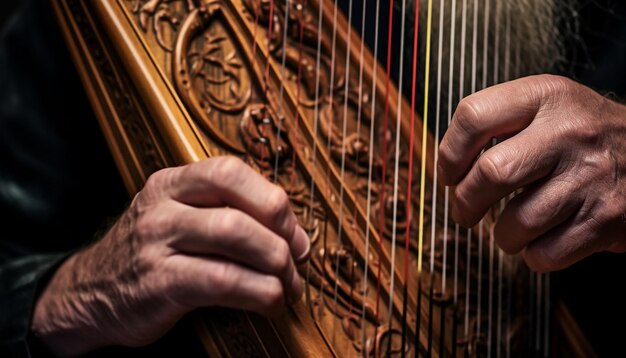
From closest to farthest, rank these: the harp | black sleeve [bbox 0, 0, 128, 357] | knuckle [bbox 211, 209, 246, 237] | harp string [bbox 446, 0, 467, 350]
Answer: knuckle [bbox 211, 209, 246, 237] < the harp < harp string [bbox 446, 0, 467, 350] < black sleeve [bbox 0, 0, 128, 357]

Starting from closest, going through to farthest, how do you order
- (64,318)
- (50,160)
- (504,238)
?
(504,238), (64,318), (50,160)

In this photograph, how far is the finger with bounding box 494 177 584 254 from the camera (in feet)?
2.36

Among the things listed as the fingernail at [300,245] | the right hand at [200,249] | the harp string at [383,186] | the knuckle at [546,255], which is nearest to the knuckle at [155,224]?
the right hand at [200,249]

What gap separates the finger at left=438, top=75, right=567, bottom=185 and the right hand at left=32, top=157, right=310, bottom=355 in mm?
155

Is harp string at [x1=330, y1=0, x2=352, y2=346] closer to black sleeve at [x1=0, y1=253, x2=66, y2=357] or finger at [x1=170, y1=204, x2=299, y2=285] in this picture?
finger at [x1=170, y1=204, x2=299, y2=285]

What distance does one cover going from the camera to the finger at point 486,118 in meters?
0.70

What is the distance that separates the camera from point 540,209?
718mm

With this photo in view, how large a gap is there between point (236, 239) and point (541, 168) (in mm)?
290

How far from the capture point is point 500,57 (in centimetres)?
106

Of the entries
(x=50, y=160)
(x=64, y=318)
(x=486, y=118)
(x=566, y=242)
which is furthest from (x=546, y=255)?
(x=50, y=160)

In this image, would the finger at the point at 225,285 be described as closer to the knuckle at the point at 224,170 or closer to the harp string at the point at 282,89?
the knuckle at the point at 224,170

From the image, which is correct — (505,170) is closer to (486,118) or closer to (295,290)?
(486,118)

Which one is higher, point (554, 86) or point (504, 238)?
point (554, 86)

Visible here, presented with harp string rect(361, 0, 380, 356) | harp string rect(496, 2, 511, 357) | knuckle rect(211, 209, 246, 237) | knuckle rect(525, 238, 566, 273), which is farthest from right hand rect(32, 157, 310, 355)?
harp string rect(496, 2, 511, 357)
